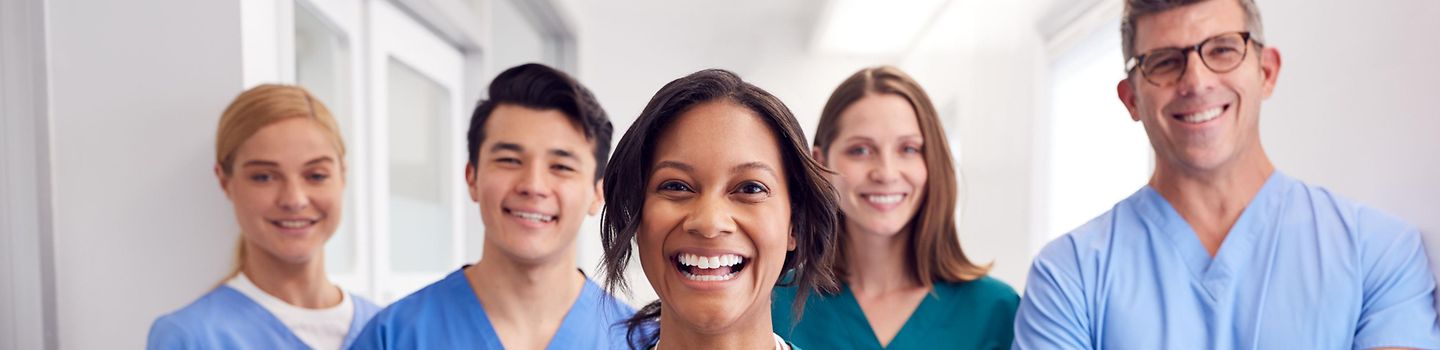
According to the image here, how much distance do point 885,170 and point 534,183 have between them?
552mm

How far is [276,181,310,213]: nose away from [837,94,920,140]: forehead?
0.90m

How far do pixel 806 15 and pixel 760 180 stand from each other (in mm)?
5261

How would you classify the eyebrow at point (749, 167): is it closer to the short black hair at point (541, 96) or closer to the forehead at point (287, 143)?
the short black hair at point (541, 96)

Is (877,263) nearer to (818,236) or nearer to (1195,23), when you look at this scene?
(1195,23)

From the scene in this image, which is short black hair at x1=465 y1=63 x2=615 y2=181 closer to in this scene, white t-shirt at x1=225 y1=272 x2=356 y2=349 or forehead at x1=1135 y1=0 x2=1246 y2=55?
white t-shirt at x1=225 y1=272 x2=356 y2=349

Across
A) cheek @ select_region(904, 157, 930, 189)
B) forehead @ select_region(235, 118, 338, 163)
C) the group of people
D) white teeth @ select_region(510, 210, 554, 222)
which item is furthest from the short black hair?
cheek @ select_region(904, 157, 930, 189)

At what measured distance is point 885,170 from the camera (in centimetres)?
174

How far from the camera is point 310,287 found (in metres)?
1.92

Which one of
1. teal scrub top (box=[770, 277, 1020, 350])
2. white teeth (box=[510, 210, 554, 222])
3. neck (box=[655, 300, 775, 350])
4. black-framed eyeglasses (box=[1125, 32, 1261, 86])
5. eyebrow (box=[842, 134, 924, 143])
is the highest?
black-framed eyeglasses (box=[1125, 32, 1261, 86])

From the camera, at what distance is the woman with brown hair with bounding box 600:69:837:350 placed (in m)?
1.02

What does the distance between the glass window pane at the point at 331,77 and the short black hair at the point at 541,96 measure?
832mm

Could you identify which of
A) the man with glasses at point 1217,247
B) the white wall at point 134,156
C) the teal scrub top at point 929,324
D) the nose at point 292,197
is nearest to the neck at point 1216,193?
the man with glasses at point 1217,247

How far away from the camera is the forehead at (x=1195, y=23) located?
4.67ft

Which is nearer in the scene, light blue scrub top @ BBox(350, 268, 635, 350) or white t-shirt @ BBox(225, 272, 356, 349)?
light blue scrub top @ BBox(350, 268, 635, 350)
